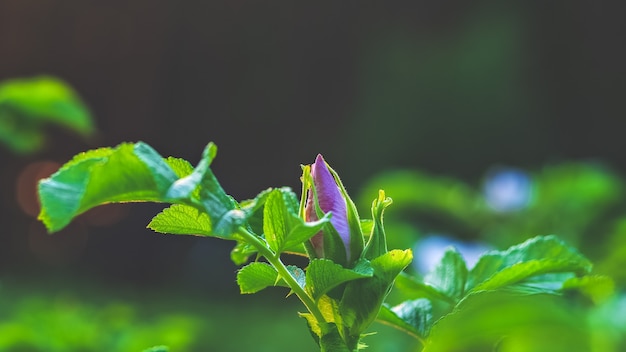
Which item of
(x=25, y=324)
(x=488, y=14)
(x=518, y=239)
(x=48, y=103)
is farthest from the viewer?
(x=488, y=14)

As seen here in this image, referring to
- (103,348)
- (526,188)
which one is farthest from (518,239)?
(103,348)

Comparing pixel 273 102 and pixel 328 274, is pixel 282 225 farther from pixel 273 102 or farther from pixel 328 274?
pixel 273 102

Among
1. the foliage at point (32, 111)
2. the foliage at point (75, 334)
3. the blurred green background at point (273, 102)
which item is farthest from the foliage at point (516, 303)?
the blurred green background at point (273, 102)

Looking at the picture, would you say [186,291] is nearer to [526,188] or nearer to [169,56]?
[169,56]

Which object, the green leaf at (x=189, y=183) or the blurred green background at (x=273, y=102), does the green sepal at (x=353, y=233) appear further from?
the blurred green background at (x=273, y=102)

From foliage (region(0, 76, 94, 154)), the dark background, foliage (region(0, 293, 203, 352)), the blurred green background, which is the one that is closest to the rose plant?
foliage (region(0, 293, 203, 352))
